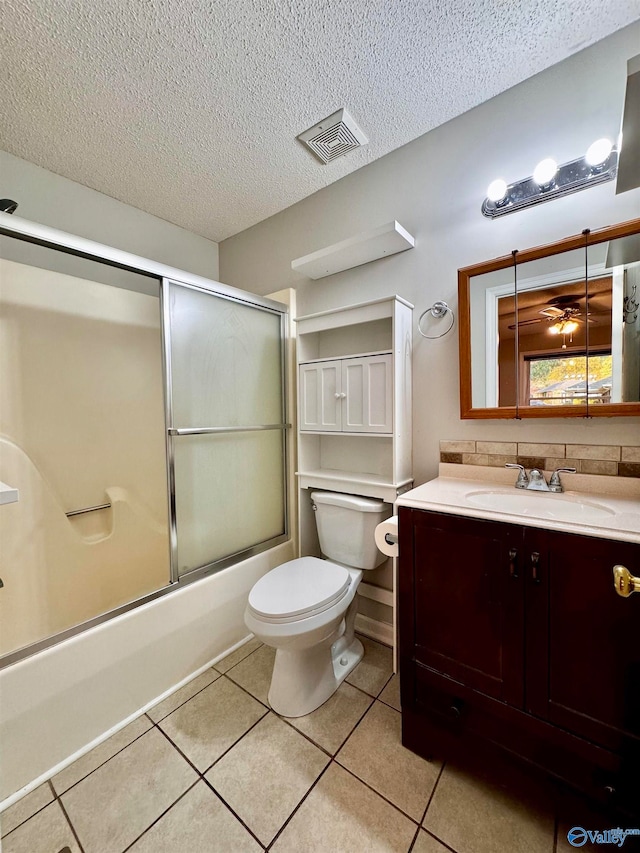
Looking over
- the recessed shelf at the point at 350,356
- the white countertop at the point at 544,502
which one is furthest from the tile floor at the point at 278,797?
the recessed shelf at the point at 350,356

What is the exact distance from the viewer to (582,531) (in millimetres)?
863

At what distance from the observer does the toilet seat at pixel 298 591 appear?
4.27ft

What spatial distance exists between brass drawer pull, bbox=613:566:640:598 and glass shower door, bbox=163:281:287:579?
1592 mm

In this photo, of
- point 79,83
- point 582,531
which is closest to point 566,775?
point 582,531

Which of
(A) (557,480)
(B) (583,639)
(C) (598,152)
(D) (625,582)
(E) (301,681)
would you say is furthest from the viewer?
(E) (301,681)

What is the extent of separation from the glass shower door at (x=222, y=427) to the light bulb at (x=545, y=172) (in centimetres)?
138

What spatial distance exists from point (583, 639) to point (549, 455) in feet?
2.20

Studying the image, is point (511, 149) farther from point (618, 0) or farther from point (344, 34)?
point (344, 34)

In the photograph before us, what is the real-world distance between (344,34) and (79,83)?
1011 mm

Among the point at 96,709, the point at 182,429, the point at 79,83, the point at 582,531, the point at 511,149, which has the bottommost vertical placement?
the point at 96,709

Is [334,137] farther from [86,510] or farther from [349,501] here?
[86,510]

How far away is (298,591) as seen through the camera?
4.66 feet

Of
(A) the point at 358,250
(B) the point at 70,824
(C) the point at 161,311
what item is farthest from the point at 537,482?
(B) the point at 70,824

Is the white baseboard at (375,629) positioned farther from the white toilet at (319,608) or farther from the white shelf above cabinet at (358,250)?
the white shelf above cabinet at (358,250)
